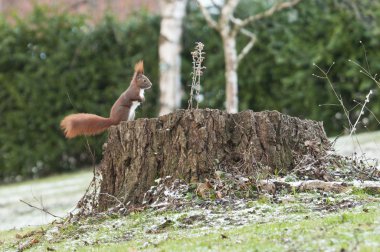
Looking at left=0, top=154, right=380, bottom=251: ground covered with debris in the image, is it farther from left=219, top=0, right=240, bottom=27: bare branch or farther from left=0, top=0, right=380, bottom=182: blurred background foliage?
left=0, top=0, right=380, bottom=182: blurred background foliage

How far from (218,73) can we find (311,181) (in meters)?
10.1

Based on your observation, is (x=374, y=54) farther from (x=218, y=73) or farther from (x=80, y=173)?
(x=80, y=173)

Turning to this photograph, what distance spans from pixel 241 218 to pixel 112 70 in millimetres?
11583

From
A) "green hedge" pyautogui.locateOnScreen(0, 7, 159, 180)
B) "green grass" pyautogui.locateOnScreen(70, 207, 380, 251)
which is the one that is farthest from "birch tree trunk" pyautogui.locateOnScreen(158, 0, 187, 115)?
"green grass" pyautogui.locateOnScreen(70, 207, 380, 251)

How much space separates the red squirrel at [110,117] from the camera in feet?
24.1

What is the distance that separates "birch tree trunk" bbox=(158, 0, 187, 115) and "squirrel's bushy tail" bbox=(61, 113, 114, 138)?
7.77m

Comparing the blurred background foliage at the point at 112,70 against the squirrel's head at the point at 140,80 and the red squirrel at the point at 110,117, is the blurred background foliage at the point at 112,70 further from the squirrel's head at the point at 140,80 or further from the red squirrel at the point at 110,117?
the red squirrel at the point at 110,117

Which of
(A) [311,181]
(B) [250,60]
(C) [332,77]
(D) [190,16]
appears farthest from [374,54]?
(A) [311,181]

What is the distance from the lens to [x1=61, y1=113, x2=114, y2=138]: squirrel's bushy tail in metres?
7.32

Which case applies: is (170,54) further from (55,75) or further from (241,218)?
(241,218)

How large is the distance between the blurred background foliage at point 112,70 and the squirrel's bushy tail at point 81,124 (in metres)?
8.03

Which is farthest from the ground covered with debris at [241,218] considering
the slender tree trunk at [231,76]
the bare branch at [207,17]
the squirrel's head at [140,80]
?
the bare branch at [207,17]

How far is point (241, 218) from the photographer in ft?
19.3

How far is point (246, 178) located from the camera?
6605mm
